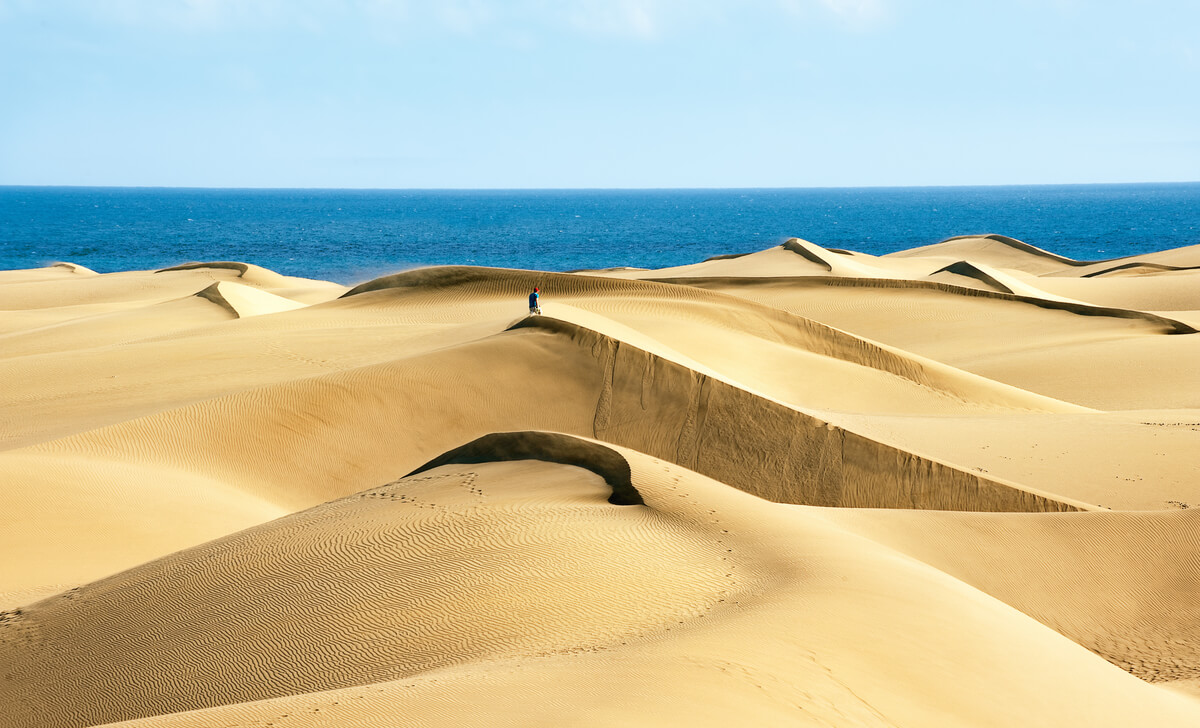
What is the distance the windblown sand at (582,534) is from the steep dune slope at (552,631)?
26 millimetres

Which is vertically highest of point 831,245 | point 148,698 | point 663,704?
point 663,704

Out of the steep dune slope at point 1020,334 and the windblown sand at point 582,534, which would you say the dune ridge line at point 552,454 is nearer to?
the windblown sand at point 582,534

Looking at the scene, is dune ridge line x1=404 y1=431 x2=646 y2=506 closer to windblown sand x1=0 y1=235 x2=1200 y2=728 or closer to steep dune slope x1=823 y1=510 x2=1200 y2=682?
windblown sand x1=0 y1=235 x2=1200 y2=728

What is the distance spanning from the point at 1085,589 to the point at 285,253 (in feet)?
247

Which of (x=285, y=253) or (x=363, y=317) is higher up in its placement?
(x=363, y=317)

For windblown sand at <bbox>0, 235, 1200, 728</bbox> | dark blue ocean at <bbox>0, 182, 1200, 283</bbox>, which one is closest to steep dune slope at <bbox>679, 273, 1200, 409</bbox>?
windblown sand at <bbox>0, 235, 1200, 728</bbox>

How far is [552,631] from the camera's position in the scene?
5906 millimetres

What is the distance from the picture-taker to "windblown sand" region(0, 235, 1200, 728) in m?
5.52

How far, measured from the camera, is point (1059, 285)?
37844 mm

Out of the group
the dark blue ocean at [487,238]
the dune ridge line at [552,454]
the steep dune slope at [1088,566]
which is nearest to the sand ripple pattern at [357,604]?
the dune ridge line at [552,454]

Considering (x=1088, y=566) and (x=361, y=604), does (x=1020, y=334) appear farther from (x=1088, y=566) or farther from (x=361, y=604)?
(x=361, y=604)

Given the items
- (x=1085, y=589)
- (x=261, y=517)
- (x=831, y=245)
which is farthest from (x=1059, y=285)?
(x=831, y=245)

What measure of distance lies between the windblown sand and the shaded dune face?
0.09 ft

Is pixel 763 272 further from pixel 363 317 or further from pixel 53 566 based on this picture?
pixel 53 566
